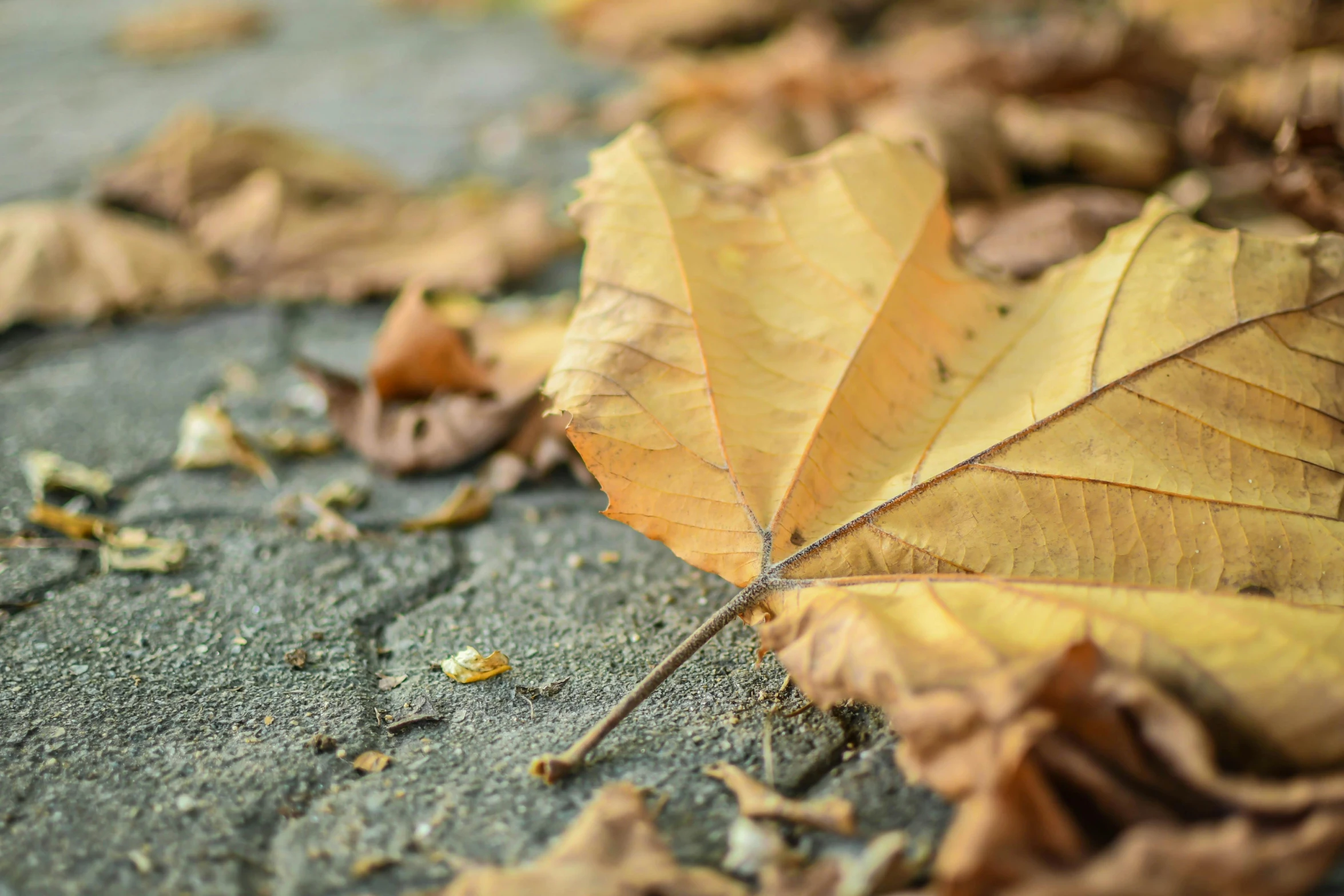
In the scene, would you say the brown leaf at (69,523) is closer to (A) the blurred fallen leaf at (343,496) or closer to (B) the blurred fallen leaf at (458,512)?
(A) the blurred fallen leaf at (343,496)

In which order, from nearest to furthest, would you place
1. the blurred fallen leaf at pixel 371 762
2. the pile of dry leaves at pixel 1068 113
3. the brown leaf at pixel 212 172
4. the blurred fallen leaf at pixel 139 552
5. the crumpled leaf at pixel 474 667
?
the blurred fallen leaf at pixel 371 762 < the crumpled leaf at pixel 474 667 < the blurred fallen leaf at pixel 139 552 < the pile of dry leaves at pixel 1068 113 < the brown leaf at pixel 212 172

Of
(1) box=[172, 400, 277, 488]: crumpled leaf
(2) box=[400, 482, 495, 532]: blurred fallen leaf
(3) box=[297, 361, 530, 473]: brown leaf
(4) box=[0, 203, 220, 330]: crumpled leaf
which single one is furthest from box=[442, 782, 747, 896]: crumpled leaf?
(4) box=[0, 203, 220, 330]: crumpled leaf

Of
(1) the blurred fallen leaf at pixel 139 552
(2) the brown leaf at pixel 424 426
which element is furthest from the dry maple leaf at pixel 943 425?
(1) the blurred fallen leaf at pixel 139 552

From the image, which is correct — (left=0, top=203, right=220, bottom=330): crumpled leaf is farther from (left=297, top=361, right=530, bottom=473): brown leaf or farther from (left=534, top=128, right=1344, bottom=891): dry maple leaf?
(left=534, top=128, right=1344, bottom=891): dry maple leaf

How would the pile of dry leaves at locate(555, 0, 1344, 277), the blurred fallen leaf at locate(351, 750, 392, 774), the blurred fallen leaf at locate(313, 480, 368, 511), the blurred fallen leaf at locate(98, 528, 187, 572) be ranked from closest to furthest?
the blurred fallen leaf at locate(351, 750, 392, 774) → the blurred fallen leaf at locate(98, 528, 187, 572) → the blurred fallen leaf at locate(313, 480, 368, 511) → the pile of dry leaves at locate(555, 0, 1344, 277)

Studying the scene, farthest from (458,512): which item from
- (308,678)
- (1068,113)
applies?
(1068,113)

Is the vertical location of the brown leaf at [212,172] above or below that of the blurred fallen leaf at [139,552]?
above

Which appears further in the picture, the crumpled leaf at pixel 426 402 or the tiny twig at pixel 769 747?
the crumpled leaf at pixel 426 402
